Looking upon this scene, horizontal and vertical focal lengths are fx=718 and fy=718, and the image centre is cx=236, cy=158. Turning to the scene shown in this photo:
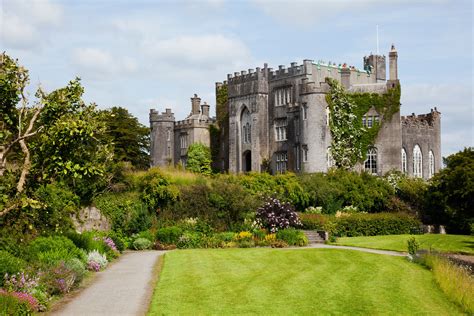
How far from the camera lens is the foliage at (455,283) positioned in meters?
16.3

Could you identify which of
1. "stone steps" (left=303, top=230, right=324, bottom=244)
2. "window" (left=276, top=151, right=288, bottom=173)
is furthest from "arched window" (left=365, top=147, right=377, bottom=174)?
"stone steps" (left=303, top=230, right=324, bottom=244)

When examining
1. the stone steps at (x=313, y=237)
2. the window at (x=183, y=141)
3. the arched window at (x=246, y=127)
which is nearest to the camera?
the stone steps at (x=313, y=237)

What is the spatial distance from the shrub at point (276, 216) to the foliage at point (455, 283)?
43.3 feet

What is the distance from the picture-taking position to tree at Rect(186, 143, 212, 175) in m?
60.3

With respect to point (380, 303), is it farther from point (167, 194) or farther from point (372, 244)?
point (167, 194)

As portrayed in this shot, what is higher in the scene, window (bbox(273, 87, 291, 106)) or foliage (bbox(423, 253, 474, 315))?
window (bbox(273, 87, 291, 106))

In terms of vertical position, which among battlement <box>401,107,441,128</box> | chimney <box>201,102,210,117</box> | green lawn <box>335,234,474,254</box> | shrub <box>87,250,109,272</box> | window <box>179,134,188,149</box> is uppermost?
chimney <box>201,102,210,117</box>

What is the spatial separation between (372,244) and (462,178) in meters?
7.66

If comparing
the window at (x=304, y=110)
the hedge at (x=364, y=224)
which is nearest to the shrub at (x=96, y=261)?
the hedge at (x=364, y=224)

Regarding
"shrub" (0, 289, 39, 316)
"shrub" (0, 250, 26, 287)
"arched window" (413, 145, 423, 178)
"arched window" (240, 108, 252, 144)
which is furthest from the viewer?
"arched window" (240, 108, 252, 144)

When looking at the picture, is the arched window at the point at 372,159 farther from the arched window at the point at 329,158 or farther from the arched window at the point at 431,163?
the arched window at the point at 431,163

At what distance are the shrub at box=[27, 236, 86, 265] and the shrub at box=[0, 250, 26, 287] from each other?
6.49 feet

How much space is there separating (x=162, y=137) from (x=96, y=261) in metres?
42.2

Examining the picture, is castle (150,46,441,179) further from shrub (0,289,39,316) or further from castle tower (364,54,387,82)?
shrub (0,289,39,316)
